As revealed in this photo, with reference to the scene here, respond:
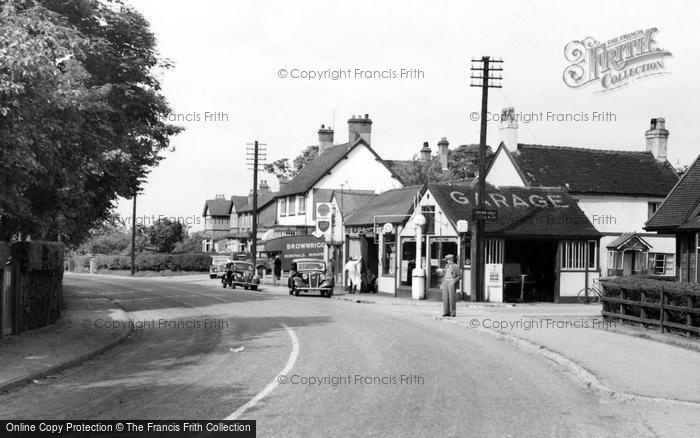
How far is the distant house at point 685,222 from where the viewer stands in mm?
26156

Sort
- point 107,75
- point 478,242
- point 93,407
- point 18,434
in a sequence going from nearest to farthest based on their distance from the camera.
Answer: point 18,434
point 93,407
point 107,75
point 478,242

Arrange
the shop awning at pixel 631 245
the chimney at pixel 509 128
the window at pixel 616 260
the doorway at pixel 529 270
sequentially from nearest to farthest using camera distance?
the doorway at pixel 529 270
the shop awning at pixel 631 245
the window at pixel 616 260
the chimney at pixel 509 128

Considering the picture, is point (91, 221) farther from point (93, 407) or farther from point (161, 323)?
point (93, 407)

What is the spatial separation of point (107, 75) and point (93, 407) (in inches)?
725

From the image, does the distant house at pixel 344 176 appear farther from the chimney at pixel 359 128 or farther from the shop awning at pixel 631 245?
the shop awning at pixel 631 245

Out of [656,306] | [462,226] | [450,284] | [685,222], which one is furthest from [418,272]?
[656,306]

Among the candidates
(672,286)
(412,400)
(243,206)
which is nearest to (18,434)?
(412,400)

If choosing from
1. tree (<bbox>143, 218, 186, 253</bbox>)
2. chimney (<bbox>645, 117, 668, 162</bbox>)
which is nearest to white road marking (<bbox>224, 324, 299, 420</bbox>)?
chimney (<bbox>645, 117, 668, 162</bbox>)

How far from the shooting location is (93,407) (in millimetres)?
9625

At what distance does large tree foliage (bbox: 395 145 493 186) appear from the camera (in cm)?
6619

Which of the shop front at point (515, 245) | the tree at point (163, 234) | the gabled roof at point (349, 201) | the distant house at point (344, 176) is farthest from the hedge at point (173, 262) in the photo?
the shop front at point (515, 245)

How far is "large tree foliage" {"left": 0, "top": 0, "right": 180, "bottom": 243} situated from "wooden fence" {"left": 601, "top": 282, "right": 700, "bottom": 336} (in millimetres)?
13416

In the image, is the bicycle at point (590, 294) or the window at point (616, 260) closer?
the bicycle at point (590, 294)

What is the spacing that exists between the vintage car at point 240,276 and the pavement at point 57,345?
21.7 meters
